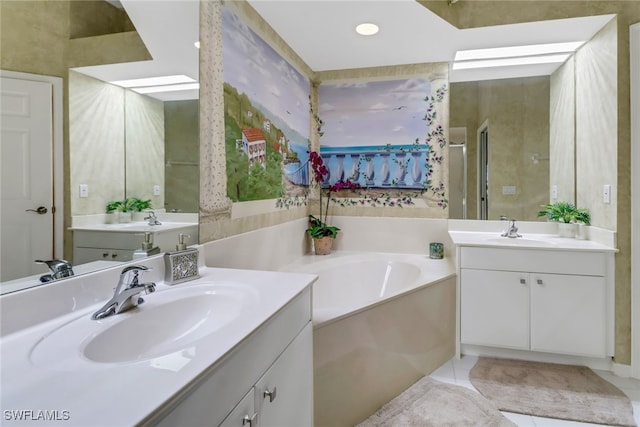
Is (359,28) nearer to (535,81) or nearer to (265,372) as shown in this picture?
(535,81)

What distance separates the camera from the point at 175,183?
4.76ft

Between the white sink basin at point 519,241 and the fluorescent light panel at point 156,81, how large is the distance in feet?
7.26

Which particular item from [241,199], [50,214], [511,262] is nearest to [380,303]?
[241,199]

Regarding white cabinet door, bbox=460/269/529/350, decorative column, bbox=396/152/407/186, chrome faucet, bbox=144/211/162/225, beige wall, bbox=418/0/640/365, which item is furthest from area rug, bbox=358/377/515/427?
decorative column, bbox=396/152/407/186

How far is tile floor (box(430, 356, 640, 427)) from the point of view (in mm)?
1811

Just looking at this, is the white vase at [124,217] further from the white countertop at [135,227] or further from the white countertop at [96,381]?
the white countertop at [96,381]

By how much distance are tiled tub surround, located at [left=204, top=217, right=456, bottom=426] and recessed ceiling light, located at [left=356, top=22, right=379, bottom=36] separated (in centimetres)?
Result: 146

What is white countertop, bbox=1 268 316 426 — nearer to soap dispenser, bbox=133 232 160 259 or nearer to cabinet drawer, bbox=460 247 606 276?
soap dispenser, bbox=133 232 160 259

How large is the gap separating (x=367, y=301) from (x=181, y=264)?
0.98 meters

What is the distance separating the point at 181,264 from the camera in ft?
4.42

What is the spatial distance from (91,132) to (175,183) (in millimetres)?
447

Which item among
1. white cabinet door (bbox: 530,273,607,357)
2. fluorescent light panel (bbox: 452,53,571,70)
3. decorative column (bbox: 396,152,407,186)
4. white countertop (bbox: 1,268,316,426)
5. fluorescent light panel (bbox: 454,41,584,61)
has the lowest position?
white cabinet door (bbox: 530,273,607,357)

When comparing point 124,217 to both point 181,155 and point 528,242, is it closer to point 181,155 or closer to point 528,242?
point 181,155

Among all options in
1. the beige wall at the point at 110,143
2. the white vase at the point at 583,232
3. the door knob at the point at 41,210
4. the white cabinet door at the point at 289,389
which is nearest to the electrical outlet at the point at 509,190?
the white vase at the point at 583,232
